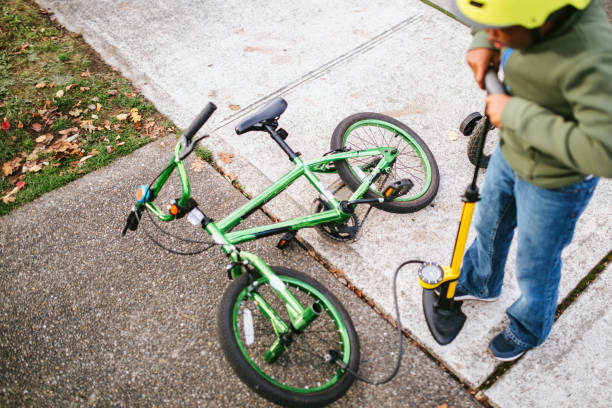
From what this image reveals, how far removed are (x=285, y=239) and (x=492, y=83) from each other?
170 centimetres

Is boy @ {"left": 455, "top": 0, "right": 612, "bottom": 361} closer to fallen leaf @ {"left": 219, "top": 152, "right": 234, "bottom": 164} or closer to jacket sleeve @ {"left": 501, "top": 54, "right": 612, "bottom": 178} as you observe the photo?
jacket sleeve @ {"left": 501, "top": 54, "right": 612, "bottom": 178}

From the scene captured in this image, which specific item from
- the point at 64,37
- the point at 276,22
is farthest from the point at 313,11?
the point at 64,37

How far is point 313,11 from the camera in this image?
17.0ft

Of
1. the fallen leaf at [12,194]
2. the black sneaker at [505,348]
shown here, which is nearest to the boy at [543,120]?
the black sneaker at [505,348]

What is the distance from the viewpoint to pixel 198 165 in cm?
377

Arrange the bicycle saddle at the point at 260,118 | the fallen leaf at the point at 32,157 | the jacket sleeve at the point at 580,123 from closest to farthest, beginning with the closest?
the jacket sleeve at the point at 580,123
the bicycle saddle at the point at 260,118
the fallen leaf at the point at 32,157

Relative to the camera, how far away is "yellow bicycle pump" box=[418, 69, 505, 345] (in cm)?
223

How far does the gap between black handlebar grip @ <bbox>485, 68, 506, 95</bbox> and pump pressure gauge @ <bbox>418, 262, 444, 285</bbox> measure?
105 centimetres

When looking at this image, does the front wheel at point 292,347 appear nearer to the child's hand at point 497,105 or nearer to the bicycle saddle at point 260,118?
the bicycle saddle at point 260,118

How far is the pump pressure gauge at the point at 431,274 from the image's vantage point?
7.79ft

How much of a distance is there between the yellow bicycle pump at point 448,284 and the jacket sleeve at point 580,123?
588mm

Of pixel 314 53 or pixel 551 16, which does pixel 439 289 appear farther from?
pixel 314 53

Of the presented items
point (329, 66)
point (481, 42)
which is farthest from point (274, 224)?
point (329, 66)

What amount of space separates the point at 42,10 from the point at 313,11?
3.53 m
